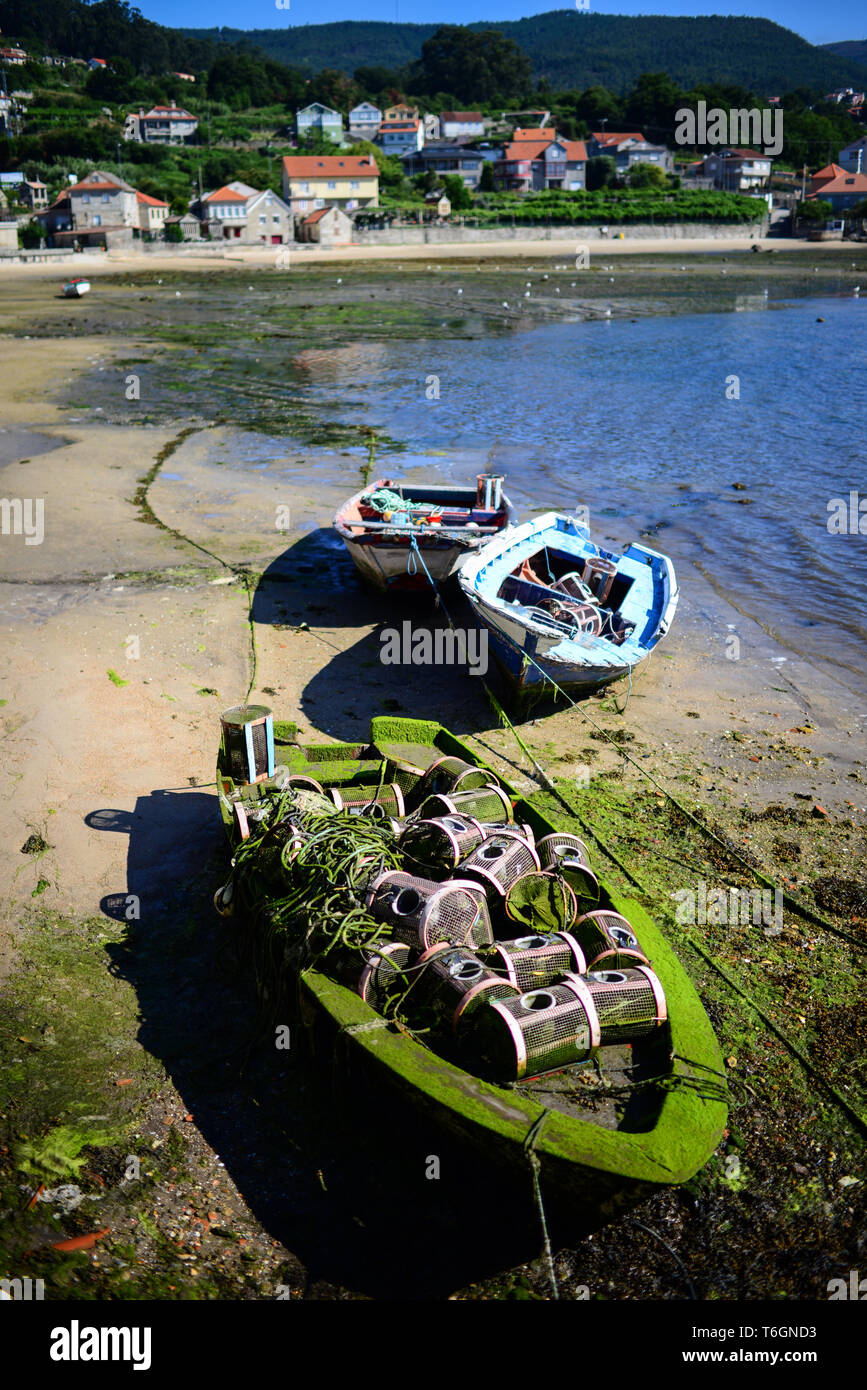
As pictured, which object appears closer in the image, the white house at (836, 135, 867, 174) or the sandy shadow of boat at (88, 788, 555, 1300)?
the sandy shadow of boat at (88, 788, 555, 1300)

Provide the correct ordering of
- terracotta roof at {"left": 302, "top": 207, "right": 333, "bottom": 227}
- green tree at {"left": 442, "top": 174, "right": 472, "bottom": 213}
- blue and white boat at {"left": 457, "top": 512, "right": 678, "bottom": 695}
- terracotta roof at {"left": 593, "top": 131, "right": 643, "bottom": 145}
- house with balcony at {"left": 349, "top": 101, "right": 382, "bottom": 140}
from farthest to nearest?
house with balcony at {"left": 349, "top": 101, "right": 382, "bottom": 140} < terracotta roof at {"left": 593, "top": 131, "right": 643, "bottom": 145} < green tree at {"left": 442, "top": 174, "right": 472, "bottom": 213} < terracotta roof at {"left": 302, "top": 207, "right": 333, "bottom": 227} < blue and white boat at {"left": 457, "top": 512, "right": 678, "bottom": 695}

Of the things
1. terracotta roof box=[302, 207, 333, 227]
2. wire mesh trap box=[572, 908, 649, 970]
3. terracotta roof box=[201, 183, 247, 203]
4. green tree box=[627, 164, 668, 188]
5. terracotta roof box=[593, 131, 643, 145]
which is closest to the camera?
wire mesh trap box=[572, 908, 649, 970]

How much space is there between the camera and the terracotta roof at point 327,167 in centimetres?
9388

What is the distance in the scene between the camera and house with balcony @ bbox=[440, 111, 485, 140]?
509 feet

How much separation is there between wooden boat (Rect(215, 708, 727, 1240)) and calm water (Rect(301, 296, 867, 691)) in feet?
25.0

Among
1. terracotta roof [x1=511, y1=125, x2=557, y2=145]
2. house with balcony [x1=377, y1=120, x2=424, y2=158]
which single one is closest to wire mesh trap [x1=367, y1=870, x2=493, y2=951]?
terracotta roof [x1=511, y1=125, x2=557, y2=145]

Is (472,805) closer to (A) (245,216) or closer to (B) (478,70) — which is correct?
(A) (245,216)

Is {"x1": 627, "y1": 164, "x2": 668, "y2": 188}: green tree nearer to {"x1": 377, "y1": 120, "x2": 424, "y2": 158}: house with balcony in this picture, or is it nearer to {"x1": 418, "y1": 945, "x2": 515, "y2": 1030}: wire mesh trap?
{"x1": 377, "y1": 120, "x2": 424, "y2": 158}: house with balcony

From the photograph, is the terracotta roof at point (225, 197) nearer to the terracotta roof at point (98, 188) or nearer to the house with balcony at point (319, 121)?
the terracotta roof at point (98, 188)

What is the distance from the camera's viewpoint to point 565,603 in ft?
36.8

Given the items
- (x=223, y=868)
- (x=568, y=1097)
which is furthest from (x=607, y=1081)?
(x=223, y=868)

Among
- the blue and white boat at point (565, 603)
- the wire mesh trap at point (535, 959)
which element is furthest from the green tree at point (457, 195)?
the wire mesh trap at point (535, 959)
